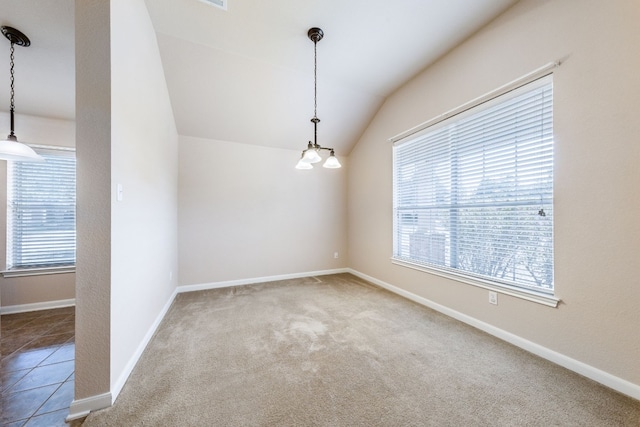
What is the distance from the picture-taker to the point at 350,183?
16.3 feet

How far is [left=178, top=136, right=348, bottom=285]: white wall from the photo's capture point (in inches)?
153

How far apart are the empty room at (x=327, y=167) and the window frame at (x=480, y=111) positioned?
0.02 meters

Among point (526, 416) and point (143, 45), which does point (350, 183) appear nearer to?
point (143, 45)

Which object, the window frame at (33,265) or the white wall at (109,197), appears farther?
the window frame at (33,265)

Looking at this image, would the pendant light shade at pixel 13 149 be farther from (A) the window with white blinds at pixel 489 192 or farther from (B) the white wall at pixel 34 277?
(A) the window with white blinds at pixel 489 192

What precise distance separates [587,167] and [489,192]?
2.43ft

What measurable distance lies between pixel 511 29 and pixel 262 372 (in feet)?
12.3

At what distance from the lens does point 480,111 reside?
252cm

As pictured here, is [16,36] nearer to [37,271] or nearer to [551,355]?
[37,271]

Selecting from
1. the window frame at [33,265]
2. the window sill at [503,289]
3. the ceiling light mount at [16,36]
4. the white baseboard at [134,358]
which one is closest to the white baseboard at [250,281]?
the white baseboard at [134,358]

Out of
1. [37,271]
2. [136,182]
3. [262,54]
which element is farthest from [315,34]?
[37,271]

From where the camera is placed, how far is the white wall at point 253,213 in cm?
389

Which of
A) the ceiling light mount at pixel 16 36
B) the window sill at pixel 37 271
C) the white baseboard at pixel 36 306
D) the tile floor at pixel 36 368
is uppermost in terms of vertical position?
the ceiling light mount at pixel 16 36

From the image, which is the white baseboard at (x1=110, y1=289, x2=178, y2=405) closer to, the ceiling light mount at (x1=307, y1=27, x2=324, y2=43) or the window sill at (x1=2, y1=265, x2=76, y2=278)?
the window sill at (x1=2, y1=265, x2=76, y2=278)
